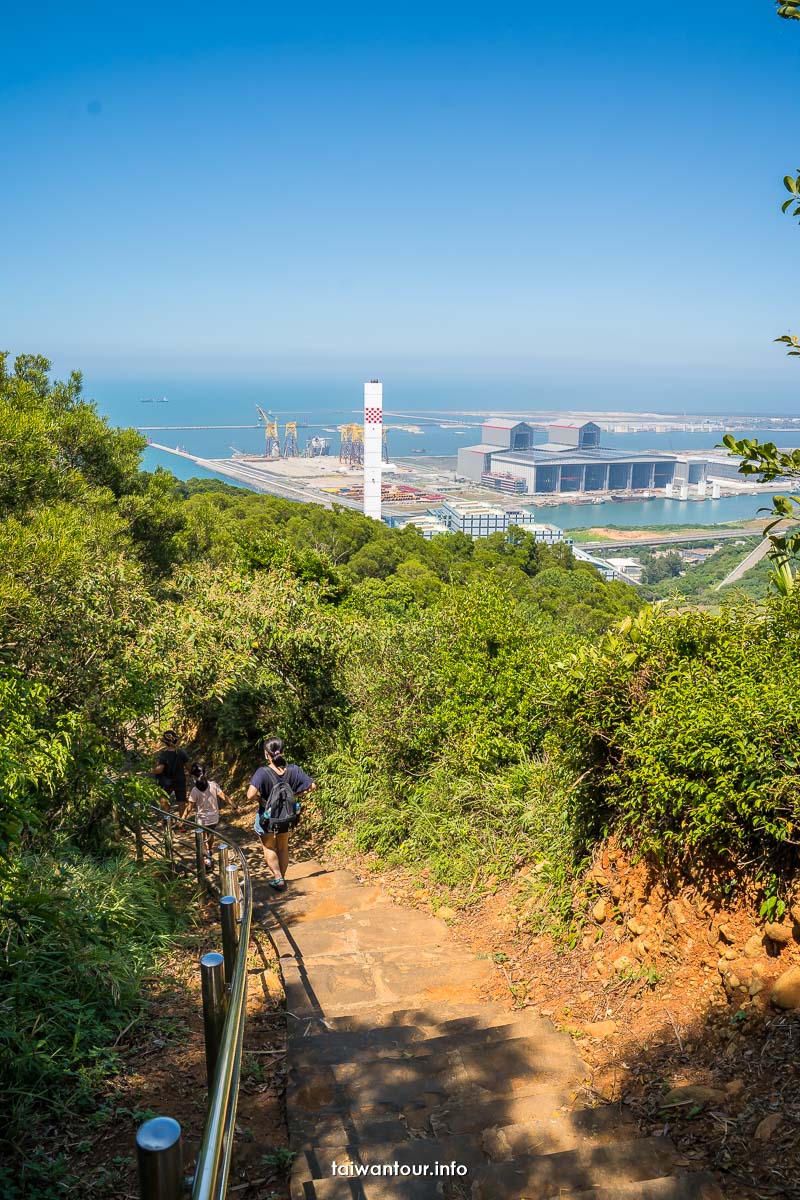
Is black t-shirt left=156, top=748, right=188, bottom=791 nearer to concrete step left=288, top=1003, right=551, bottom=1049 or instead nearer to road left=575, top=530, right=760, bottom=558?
concrete step left=288, top=1003, right=551, bottom=1049

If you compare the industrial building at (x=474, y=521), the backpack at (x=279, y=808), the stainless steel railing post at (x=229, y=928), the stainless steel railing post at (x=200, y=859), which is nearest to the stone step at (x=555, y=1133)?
the stainless steel railing post at (x=229, y=928)

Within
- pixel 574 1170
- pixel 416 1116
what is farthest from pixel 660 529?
pixel 574 1170

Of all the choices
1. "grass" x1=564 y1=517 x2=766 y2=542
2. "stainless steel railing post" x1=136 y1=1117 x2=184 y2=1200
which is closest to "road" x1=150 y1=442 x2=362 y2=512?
"grass" x1=564 y1=517 x2=766 y2=542

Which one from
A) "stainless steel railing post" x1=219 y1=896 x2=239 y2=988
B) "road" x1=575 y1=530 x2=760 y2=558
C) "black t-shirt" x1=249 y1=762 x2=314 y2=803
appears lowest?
"road" x1=575 y1=530 x2=760 y2=558

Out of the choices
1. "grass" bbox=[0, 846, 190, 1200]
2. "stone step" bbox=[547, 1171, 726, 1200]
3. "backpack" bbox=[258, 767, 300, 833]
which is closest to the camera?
"stone step" bbox=[547, 1171, 726, 1200]

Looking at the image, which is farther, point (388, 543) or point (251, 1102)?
point (388, 543)

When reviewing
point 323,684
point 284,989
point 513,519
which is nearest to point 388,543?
point 323,684

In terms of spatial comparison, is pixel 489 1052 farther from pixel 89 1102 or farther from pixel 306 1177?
pixel 89 1102
